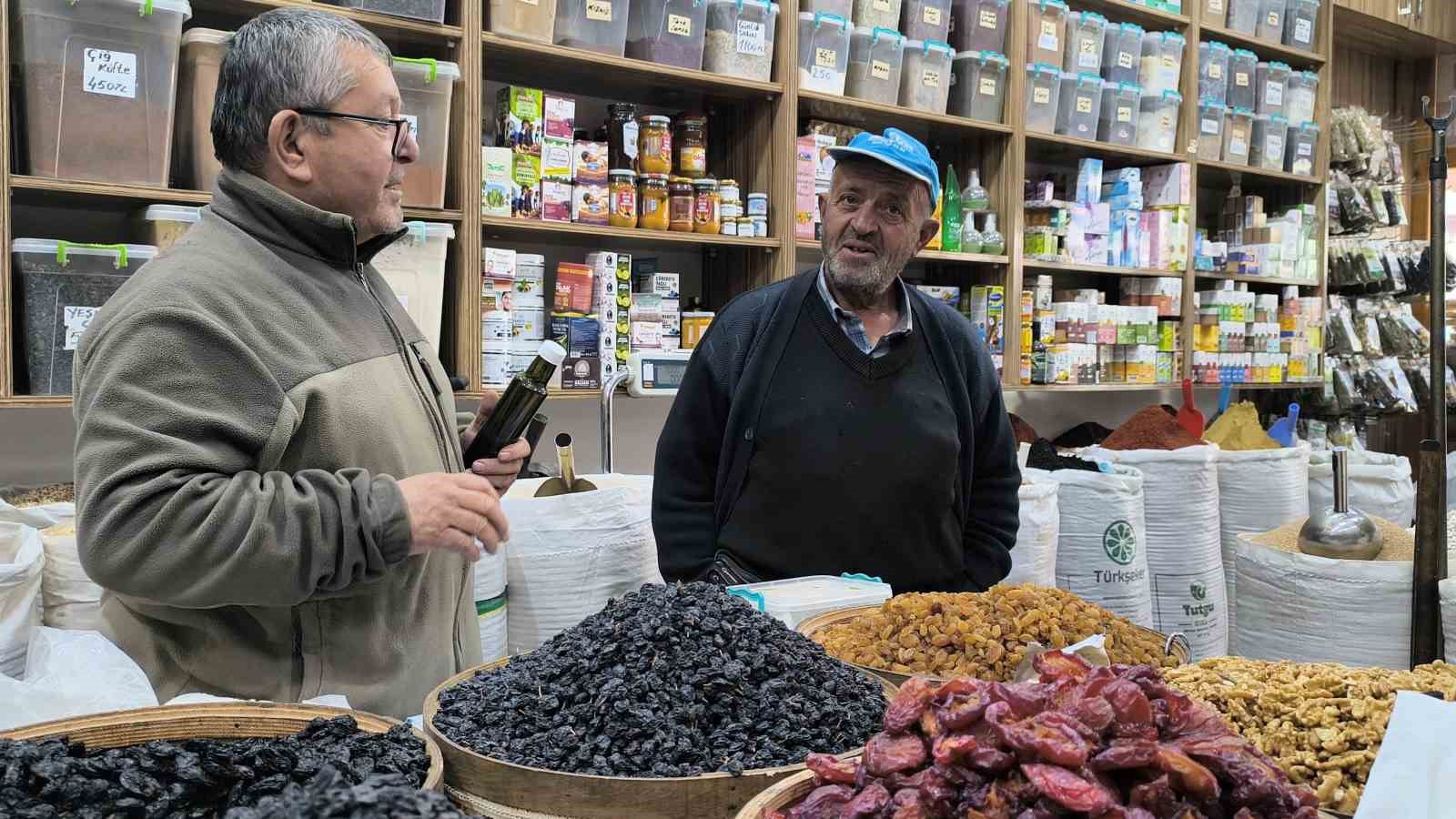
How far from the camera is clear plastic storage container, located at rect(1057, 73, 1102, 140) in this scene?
3.99 meters

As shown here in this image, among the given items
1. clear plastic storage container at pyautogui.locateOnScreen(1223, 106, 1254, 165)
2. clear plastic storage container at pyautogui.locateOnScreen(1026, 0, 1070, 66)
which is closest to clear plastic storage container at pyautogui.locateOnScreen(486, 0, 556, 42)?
clear plastic storage container at pyautogui.locateOnScreen(1026, 0, 1070, 66)

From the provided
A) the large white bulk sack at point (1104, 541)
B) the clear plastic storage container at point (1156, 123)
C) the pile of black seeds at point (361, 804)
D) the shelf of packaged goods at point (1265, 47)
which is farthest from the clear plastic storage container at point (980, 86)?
the pile of black seeds at point (361, 804)

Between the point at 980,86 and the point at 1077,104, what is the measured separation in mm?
494

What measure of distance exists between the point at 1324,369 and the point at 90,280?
15.3 feet

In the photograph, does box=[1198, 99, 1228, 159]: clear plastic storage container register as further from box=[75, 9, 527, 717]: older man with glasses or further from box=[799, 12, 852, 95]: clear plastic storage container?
box=[75, 9, 527, 717]: older man with glasses

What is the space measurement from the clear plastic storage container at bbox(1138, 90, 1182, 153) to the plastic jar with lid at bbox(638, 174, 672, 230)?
6.97ft

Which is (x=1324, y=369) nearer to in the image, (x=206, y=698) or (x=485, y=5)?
(x=485, y=5)

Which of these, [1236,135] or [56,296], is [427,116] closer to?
[56,296]

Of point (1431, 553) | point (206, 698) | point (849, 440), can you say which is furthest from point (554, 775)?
point (1431, 553)

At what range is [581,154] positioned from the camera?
9.70 ft

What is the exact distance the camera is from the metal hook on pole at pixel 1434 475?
1.65 m

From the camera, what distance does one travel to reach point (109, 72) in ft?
7.27

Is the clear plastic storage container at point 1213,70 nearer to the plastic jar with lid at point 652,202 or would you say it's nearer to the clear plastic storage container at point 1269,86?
the clear plastic storage container at point 1269,86

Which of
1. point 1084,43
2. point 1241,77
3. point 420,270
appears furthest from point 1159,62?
point 420,270
